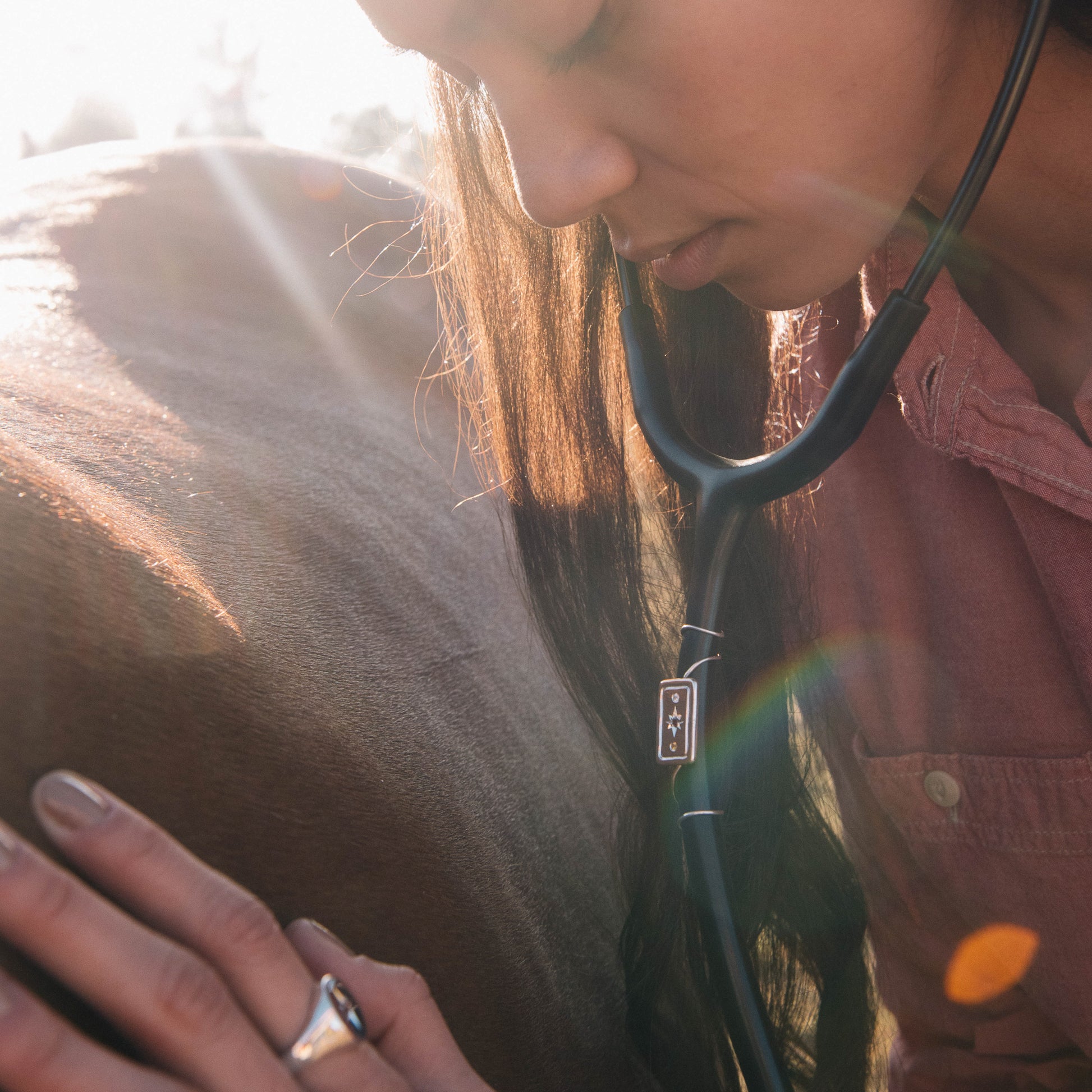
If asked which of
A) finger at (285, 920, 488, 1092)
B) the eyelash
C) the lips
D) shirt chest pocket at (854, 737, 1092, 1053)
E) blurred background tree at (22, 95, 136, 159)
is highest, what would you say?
blurred background tree at (22, 95, 136, 159)

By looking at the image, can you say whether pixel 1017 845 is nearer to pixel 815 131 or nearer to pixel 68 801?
pixel 815 131

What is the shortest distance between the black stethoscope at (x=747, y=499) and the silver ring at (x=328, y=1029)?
0.22 m

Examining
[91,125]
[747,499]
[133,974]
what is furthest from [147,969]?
[91,125]

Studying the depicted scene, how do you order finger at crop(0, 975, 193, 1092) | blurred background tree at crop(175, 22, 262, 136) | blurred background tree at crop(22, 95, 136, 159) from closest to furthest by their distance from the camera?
1. finger at crop(0, 975, 193, 1092)
2. blurred background tree at crop(22, 95, 136, 159)
3. blurred background tree at crop(175, 22, 262, 136)

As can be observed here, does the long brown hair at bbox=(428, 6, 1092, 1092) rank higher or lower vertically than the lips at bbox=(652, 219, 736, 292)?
lower

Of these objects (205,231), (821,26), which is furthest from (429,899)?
(205,231)

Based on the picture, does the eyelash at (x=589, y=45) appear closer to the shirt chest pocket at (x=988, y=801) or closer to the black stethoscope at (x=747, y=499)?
the black stethoscope at (x=747, y=499)

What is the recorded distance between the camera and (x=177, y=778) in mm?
509

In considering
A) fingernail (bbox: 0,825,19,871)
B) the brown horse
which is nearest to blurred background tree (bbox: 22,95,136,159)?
the brown horse

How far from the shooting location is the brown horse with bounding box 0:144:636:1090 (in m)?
0.51

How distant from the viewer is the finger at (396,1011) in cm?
48

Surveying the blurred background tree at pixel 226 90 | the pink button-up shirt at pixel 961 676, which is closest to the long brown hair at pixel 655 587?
the pink button-up shirt at pixel 961 676

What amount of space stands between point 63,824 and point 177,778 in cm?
10

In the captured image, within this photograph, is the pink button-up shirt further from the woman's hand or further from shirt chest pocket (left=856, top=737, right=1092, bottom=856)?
the woman's hand
